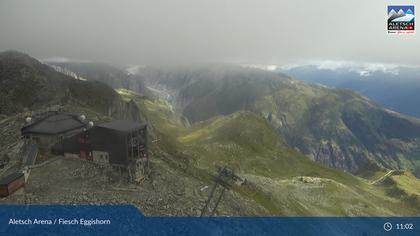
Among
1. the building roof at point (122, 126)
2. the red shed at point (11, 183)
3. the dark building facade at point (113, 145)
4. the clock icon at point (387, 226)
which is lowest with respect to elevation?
the clock icon at point (387, 226)

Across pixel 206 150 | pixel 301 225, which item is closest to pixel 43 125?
pixel 301 225

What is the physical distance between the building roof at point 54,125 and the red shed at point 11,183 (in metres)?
12.5

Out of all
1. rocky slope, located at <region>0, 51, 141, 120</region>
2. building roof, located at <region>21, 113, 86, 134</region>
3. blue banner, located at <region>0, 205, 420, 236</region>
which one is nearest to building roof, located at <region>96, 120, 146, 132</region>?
building roof, located at <region>21, 113, 86, 134</region>

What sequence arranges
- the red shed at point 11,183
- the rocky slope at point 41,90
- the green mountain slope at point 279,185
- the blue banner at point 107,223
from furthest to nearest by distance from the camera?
the rocky slope at point 41,90, the green mountain slope at point 279,185, the red shed at point 11,183, the blue banner at point 107,223

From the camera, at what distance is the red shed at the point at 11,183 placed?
5741 centimetres

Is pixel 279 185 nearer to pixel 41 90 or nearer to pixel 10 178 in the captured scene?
pixel 41 90

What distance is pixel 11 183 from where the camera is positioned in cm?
5816

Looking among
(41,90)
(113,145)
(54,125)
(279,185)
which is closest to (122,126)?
(113,145)

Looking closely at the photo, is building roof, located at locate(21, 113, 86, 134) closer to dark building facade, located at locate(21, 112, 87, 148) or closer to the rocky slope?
dark building facade, located at locate(21, 112, 87, 148)

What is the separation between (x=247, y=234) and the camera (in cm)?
6331

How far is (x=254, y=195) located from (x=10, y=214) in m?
57.0

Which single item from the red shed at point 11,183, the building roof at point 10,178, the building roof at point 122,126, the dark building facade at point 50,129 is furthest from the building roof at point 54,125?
the red shed at point 11,183

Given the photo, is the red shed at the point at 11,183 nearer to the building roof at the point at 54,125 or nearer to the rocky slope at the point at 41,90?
the building roof at the point at 54,125

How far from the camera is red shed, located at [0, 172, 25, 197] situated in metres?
57.4
